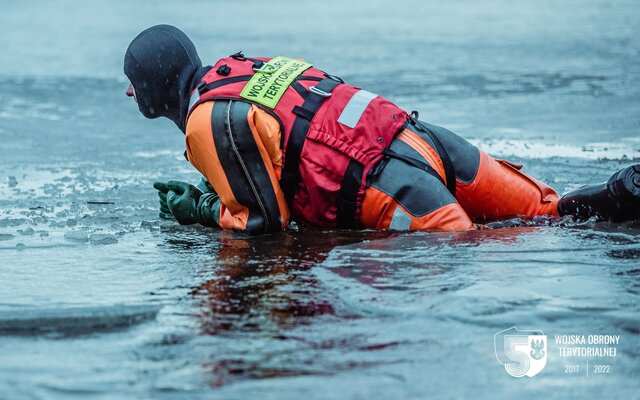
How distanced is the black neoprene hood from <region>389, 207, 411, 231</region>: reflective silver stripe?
1.13 metres

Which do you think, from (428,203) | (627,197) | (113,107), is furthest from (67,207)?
(113,107)

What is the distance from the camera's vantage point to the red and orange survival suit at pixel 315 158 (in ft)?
14.6

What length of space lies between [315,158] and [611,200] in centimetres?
137

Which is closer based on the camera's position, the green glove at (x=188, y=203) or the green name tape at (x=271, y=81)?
the green name tape at (x=271, y=81)

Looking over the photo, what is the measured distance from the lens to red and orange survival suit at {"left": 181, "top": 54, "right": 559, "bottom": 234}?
14.6ft

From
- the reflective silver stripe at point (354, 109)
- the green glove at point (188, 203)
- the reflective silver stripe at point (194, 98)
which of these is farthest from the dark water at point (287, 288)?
the reflective silver stripe at point (194, 98)

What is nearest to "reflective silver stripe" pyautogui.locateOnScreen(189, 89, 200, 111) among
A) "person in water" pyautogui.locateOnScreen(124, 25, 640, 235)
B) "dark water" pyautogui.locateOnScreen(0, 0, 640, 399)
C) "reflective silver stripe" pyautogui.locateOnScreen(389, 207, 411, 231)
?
"person in water" pyautogui.locateOnScreen(124, 25, 640, 235)

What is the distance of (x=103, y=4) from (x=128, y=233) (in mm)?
24430

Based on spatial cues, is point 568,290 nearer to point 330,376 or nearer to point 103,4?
point 330,376

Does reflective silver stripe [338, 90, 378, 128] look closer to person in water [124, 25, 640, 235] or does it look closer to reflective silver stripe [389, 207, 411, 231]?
person in water [124, 25, 640, 235]

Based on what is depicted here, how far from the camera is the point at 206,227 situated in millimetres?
5117

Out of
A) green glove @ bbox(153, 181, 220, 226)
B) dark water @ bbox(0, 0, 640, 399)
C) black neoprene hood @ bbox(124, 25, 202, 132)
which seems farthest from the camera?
green glove @ bbox(153, 181, 220, 226)

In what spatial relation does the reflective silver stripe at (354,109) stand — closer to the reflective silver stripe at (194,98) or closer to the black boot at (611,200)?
the reflective silver stripe at (194,98)

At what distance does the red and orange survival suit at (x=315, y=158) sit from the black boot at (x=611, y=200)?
0.57 metres
